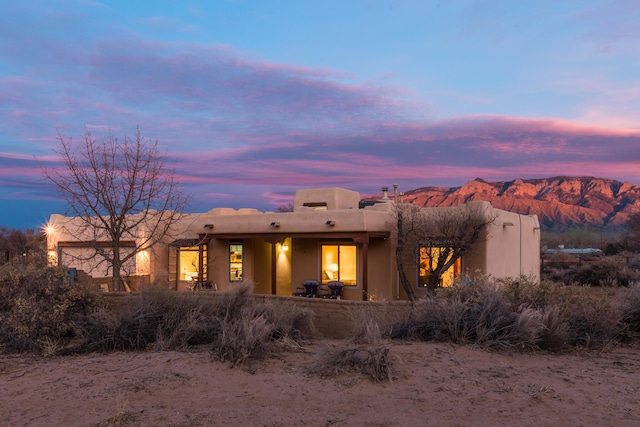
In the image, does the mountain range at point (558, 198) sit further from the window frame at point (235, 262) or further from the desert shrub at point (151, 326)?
the desert shrub at point (151, 326)

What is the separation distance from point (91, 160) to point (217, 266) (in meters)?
7.35

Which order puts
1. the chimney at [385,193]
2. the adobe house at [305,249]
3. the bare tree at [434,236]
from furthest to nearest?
the chimney at [385,193]
the adobe house at [305,249]
the bare tree at [434,236]

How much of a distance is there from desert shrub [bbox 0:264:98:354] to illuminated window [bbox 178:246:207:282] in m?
10.1

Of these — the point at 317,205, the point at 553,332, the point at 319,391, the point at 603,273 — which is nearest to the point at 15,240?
the point at 317,205

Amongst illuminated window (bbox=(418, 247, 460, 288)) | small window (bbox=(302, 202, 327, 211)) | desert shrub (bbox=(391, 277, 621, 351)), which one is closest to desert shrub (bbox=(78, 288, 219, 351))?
desert shrub (bbox=(391, 277, 621, 351))

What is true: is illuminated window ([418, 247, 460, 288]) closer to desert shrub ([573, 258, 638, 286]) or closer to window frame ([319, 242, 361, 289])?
window frame ([319, 242, 361, 289])

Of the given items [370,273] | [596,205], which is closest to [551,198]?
[596,205]

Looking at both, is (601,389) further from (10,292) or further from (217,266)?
(217,266)

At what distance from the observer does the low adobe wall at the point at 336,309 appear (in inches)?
352

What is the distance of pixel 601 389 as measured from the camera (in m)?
5.46

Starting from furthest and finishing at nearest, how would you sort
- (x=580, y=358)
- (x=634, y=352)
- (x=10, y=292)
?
(x=10, y=292) < (x=634, y=352) < (x=580, y=358)

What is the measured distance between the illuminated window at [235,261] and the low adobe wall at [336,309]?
31.0 ft

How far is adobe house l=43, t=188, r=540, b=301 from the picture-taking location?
15.9m

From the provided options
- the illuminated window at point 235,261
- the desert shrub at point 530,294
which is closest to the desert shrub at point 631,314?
the desert shrub at point 530,294
